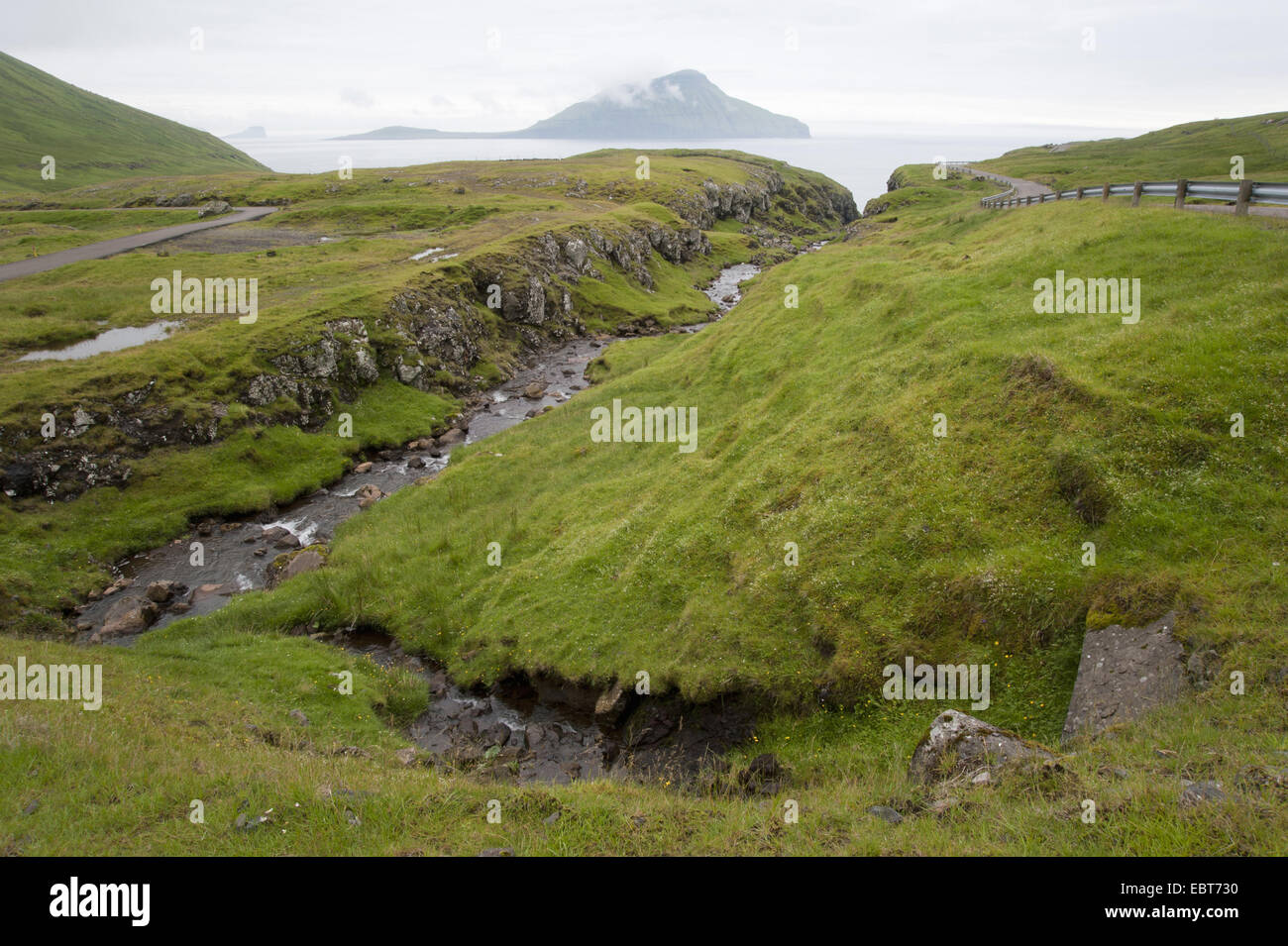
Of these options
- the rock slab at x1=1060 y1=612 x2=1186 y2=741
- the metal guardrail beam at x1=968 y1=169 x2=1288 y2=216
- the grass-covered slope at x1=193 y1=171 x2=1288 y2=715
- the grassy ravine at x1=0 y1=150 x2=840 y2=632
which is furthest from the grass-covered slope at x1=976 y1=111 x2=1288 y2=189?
the rock slab at x1=1060 y1=612 x2=1186 y2=741

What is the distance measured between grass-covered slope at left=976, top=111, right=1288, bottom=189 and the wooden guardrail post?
52573mm

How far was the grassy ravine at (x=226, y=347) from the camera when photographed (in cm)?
4075

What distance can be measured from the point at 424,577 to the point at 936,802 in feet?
93.6

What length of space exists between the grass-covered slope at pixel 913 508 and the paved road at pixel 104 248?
229 feet

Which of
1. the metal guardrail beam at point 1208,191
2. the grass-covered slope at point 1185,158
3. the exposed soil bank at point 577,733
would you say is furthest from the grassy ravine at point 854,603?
the grass-covered slope at point 1185,158

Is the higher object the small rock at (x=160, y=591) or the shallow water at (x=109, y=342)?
the shallow water at (x=109, y=342)

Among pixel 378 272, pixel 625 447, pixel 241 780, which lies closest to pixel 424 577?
pixel 625 447

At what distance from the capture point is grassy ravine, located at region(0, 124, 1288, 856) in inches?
479

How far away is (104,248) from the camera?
87.6 meters

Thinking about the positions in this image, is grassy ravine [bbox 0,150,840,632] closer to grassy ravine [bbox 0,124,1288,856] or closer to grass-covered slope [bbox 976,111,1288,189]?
grassy ravine [bbox 0,124,1288,856]

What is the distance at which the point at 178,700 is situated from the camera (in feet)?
72.9

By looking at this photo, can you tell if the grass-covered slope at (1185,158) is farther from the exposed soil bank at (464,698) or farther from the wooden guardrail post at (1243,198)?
the exposed soil bank at (464,698)

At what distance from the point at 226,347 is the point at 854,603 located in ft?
197

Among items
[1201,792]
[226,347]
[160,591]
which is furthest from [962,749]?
[226,347]
